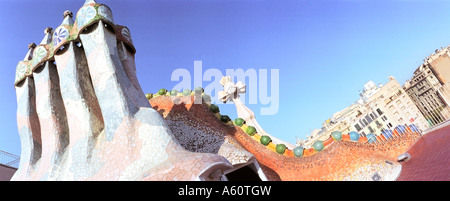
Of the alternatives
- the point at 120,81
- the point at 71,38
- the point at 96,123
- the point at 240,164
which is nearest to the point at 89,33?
the point at 71,38

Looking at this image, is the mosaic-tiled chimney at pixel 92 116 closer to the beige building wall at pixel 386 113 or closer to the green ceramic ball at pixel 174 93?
the green ceramic ball at pixel 174 93

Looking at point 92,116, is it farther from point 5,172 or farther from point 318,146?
point 5,172

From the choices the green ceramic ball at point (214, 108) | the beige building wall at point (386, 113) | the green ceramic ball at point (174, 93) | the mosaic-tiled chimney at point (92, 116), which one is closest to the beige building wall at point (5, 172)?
the mosaic-tiled chimney at point (92, 116)

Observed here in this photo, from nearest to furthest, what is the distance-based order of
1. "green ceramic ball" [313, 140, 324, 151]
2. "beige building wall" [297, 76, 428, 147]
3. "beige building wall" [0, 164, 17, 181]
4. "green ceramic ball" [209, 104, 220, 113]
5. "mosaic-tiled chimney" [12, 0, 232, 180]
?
1. "mosaic-tiled chimney" [12, 0, 232, 180]
2. "green ceramic ball" [313, 140, 324, 151]
3. "green ceramic ball" [209, 104, 220, 113]
4. "beige building wall" [0, 164, 17, 181]
5. "beige building wall" [297, 76, 428, 147]

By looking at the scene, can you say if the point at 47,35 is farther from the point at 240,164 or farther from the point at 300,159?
the point at 300,159

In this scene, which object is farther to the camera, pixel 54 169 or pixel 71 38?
pixel 71 38

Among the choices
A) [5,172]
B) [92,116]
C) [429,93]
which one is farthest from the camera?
[429,93]

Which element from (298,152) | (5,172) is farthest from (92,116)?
(5,172)

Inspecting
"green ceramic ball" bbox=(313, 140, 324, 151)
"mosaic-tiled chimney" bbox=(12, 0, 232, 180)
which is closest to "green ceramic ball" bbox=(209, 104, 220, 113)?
"mosaic-tiled chimney" bbox=(12, 0, 232, 180)

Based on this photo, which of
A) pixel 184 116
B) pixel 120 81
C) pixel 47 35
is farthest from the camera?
pixel 184 116

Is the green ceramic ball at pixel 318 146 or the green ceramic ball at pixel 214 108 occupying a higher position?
the green ceramic ball at pixel 214 108

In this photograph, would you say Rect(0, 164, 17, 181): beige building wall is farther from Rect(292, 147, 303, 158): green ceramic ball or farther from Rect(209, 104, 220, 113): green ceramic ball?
Rect(292, 147, 303, 158): green ceramic ball
